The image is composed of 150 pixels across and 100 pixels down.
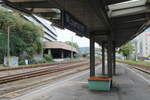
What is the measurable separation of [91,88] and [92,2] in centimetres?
628

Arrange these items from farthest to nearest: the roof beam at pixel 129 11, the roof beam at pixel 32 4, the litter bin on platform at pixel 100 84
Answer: the litter bin on platform at pixel 100 84
the roof beam at pixel 129 11
the roof beam at pixel 32 4

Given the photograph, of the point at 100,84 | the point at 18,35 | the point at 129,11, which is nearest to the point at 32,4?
the point at 129,11

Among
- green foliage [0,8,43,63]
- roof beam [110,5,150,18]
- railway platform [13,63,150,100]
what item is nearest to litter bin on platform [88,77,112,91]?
railway platform [13,63,150,100]

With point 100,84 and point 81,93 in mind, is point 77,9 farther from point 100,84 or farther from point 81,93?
point 100,84

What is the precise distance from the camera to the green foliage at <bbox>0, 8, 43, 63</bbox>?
138ft

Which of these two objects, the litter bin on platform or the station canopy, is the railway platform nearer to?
the litter bin on platform

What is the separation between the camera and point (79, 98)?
8.58 m

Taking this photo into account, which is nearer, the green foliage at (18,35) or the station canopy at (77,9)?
the station canopy at (77,9)

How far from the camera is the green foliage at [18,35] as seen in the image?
4201 centimetres

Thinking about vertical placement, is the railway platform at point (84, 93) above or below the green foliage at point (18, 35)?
below

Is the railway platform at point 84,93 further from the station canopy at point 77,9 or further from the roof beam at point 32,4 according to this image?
the roof beam at point 32,4

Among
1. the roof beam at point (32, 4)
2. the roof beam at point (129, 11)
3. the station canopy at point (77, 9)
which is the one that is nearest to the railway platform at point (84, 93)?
the station canopy at point (77, 9)

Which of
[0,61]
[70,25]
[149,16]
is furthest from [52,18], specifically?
[0,61]

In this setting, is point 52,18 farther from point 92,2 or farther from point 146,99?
point 146,99
